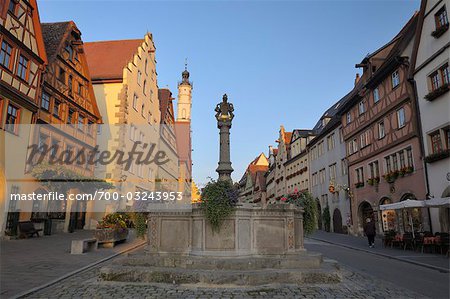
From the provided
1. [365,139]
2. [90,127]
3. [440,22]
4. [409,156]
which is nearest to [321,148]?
[365,139]

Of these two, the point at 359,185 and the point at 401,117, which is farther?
the point at 359,185

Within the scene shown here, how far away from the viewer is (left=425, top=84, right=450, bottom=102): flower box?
16.7 meters

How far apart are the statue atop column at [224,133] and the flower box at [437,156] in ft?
37.7

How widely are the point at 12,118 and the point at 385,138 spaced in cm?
2224

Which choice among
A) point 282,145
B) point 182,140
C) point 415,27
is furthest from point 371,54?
point 182,140

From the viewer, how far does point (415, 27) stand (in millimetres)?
20812

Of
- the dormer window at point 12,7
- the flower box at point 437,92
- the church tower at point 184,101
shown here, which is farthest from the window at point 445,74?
the church tower at point 184,101

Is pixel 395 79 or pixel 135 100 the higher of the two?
pixel 135 100

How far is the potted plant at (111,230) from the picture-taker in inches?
618

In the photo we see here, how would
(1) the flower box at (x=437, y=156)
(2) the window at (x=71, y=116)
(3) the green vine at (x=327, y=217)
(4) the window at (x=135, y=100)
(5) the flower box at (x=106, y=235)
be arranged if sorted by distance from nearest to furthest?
(5) the flower box at (x=106, y=235)
(1) the flower box at (x=437, y=156)
(2) the window at (x=71, y=116)
(3) the green vine at (x=327, y=217)
(4) the window at (x=135, y=100)

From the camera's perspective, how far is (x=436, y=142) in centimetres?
1803

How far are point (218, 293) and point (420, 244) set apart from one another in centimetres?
1306

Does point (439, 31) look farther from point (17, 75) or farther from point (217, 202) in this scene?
point (17, 75)

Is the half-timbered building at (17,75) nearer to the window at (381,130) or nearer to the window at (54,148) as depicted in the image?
the window at (54,148)
